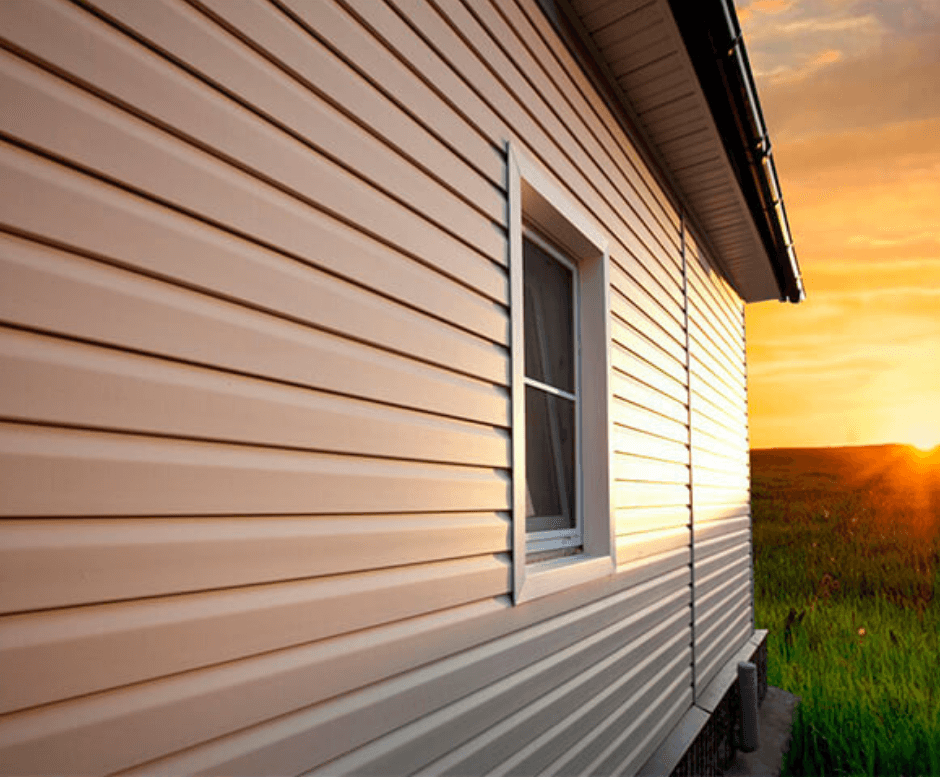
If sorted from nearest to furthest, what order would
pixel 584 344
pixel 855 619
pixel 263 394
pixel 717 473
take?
pixel 263 394
pixel 584 344
pixel 717 473
pixel 855 619

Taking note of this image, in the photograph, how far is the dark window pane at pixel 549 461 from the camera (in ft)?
9.73

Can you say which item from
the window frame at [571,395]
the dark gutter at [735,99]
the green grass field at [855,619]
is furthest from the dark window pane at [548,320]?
the green grass field at [855,619]

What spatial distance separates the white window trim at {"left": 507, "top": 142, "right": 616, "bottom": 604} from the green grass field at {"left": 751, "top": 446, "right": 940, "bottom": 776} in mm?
3482

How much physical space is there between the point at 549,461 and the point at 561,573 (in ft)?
2.00

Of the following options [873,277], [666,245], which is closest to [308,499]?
[666,245]

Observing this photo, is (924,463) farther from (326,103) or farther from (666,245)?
(326,103)

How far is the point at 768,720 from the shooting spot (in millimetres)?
6477

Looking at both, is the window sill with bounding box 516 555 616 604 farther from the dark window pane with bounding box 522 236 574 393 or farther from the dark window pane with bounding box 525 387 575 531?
the dark window pane with bounding box 522 236 574 393

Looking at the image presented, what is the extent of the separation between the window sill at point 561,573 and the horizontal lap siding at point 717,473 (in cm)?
223

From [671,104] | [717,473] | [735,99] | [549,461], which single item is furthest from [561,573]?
[717,473]

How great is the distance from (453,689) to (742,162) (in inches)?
172

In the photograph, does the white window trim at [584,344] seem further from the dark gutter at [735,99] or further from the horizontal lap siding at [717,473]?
the horizontal lap siding at [717,473]

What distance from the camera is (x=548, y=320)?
10.5ft

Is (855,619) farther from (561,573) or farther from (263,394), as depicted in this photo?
(263,394)
